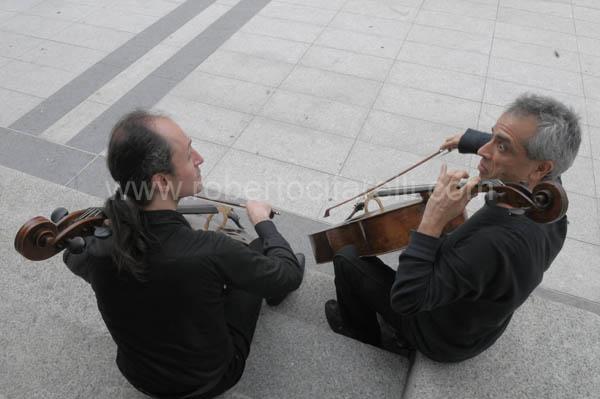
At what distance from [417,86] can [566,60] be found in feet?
6.43

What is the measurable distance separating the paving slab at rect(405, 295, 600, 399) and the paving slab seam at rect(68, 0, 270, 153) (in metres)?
3.16

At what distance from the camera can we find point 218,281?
5.09 feet

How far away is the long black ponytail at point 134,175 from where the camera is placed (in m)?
1.42

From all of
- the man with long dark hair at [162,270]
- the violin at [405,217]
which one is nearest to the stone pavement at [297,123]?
the violin at [405,217]

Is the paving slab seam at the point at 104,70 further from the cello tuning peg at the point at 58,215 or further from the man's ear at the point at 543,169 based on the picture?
the man's ear at the point at 543,169

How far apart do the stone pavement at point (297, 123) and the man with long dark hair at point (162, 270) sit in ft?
1.42

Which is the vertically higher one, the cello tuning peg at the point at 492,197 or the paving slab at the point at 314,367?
the cello tuning peg at the point at 492,197

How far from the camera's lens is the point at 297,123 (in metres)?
4.18

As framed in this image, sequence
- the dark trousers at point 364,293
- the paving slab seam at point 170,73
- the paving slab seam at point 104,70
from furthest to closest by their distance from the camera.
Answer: the paving slab seam at point 104,70, the paving slab seam at point 170,73, the dark trousers at point 364,293

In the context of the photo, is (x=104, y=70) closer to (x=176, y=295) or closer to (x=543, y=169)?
(x=176, y=295)

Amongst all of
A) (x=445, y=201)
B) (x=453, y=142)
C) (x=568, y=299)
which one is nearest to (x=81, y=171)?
(x=453, y=142)

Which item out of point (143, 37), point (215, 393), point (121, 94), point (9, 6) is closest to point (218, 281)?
point (215, 393)

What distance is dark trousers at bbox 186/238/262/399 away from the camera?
6.06ft

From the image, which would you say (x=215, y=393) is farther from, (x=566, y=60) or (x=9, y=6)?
(x=9, y=6)
